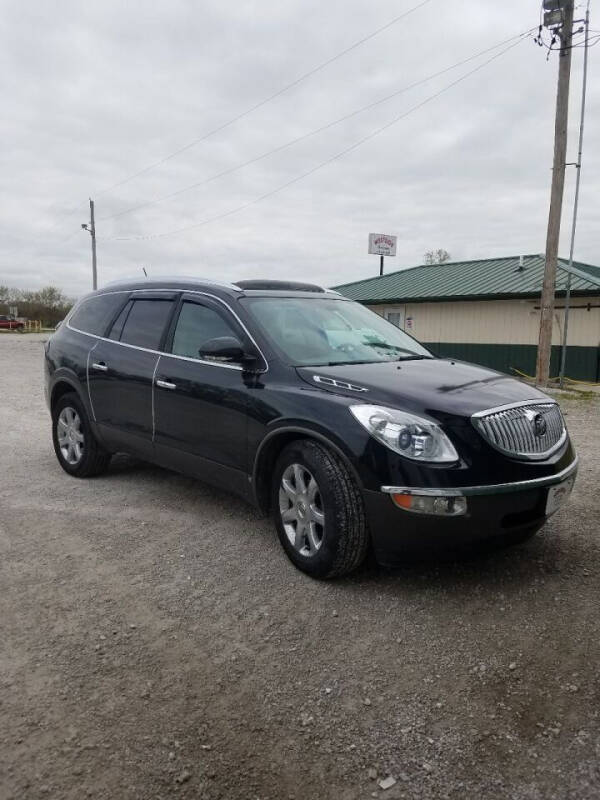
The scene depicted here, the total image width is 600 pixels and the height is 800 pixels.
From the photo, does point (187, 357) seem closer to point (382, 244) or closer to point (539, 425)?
point (539, 425)

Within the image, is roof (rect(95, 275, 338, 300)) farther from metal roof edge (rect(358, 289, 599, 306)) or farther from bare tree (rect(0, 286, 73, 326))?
bare tree (rect(0, 286, 73, 326))

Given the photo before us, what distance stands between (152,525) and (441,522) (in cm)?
229

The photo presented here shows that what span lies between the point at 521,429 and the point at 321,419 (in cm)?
111

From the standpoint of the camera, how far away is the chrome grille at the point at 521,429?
3.25m

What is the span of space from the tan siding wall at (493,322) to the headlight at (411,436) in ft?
51.0

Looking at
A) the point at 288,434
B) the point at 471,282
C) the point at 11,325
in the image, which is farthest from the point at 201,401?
the point at 11,325

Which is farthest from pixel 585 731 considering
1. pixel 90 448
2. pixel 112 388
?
pixel 90 448

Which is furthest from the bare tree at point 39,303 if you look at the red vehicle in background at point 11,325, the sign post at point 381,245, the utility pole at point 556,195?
the utility pole at point 556,195

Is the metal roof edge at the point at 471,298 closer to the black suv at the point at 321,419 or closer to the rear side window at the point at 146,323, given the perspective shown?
the black suv at the point at 321,419

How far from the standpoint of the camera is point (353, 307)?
5.10m

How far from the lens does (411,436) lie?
3.19 metres

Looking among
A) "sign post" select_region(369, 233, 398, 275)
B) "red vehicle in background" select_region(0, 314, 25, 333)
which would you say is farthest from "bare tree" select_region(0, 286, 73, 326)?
"sign post" select_region(369, 233, 398, 275)

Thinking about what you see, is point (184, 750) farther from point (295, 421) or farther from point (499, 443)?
point (499, 443)

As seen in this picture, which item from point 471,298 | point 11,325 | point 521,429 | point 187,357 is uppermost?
point 471,298
